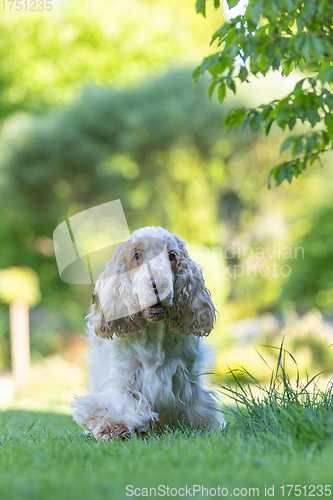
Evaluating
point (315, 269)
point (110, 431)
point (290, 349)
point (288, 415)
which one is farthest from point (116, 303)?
point (315, 269)

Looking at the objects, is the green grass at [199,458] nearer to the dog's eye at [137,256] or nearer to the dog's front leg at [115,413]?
the dog's front leg at [115,413]

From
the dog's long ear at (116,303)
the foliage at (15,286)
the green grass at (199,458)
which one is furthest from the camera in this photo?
the foliage at (15,286)

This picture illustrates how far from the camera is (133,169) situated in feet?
60.3

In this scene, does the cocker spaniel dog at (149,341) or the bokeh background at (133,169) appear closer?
the cocker spaniel dog at (149,341)

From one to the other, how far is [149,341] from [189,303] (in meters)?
0.35

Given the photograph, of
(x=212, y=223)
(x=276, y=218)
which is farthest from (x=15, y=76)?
(x=276, y=218)

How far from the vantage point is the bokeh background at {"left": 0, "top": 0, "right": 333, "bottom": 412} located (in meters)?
17.3

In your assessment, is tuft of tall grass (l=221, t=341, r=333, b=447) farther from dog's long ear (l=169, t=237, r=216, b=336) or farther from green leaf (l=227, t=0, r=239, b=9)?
green leaf (l=227, t=0, r=239, b=9)

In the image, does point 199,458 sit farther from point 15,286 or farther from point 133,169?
point 133,169

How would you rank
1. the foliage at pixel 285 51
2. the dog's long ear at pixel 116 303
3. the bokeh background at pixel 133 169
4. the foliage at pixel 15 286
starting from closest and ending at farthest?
the foliage at pixel 285 51
the dog's long ear at pixel 116 303
the foliage at pixel 15 286
the bokeh background at pixel 133 169

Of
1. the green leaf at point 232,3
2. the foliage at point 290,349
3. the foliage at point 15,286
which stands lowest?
the foliage at point 290,349

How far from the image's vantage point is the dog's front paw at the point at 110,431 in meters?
3.41

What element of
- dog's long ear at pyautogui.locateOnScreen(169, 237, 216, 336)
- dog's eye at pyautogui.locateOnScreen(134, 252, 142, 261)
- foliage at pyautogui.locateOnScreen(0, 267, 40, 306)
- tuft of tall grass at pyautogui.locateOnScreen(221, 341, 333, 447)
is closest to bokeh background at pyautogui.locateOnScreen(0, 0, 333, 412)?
foliage at pyautogui.locateOnScreen(0, 267, 40, 306)

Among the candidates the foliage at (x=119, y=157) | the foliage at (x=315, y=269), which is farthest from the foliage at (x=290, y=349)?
the foliage at (x=119, y=157)
